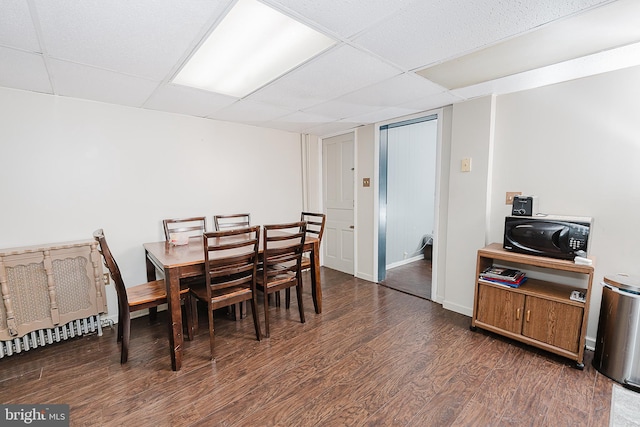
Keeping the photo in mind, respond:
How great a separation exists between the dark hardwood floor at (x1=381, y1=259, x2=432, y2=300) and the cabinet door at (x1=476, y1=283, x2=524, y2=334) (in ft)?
2.84

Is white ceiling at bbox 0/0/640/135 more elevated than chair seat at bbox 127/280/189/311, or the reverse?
white ceiling at bbox 0/0/640/135

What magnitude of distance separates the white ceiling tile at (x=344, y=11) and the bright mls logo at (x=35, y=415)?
262 centimetres

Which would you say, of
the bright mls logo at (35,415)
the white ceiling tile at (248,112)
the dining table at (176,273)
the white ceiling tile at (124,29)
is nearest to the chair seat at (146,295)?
the dining table at (176,273)

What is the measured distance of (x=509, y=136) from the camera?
2.54 meters

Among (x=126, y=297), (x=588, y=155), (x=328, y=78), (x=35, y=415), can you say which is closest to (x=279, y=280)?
(x=126, y=297)

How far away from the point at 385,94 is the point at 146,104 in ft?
7.83

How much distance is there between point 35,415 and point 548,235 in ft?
12.1

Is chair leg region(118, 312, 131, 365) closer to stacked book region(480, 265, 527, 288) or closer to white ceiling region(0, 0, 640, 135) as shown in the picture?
white ceiling region(0, 0, 640, 135)

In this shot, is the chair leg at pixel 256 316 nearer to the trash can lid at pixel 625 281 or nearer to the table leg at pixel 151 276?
the table leg at pixel 151 276

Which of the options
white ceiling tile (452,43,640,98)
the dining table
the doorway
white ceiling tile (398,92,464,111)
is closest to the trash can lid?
white ceiling tile (452,43,640,98)

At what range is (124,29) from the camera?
4.83 ft

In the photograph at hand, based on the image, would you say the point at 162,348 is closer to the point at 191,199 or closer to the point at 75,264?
the point at 75,264

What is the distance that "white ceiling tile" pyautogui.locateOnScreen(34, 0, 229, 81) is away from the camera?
1297 millimetres

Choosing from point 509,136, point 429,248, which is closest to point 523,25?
point 509,136
